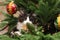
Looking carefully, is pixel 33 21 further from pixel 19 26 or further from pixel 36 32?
pixel 36 32

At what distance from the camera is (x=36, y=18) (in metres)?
1.24

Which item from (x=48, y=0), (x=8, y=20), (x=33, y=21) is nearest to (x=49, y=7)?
(x=48, y=0)

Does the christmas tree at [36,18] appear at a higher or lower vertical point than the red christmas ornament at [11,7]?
lower

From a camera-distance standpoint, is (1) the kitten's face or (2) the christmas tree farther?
(1) the kitten's face

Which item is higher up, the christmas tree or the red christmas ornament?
the red christmas ornament

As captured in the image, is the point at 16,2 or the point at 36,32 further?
the point at 16,2

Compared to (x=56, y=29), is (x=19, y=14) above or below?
above

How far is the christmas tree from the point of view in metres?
1.07

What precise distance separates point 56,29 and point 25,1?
27cm

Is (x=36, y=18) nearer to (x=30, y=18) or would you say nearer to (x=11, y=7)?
(x=30, y=18)

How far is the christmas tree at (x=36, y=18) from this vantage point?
1.07 metres

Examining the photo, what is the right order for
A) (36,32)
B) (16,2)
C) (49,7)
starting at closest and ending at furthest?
(36,32)
(49,7)
(16,2)

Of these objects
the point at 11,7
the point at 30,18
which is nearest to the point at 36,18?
the point at 30,18

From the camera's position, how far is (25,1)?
1269 millimetres
